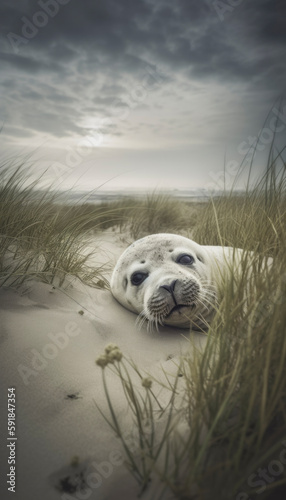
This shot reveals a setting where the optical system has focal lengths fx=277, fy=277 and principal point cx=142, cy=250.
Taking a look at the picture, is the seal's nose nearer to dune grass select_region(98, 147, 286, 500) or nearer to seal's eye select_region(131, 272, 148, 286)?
seal's eye select_region(131, 272, 148, 286)

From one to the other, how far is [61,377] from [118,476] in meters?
0.66

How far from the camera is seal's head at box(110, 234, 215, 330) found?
2047 millimetres


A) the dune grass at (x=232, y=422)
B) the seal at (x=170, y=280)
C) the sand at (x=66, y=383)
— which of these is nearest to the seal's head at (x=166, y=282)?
the seal at (x=170, y=280)

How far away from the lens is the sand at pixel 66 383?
1.05m

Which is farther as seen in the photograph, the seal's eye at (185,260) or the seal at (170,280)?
the seal's eye at (185,260)

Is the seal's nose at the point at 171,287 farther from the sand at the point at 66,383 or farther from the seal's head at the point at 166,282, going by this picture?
the sand at the point at 66,383

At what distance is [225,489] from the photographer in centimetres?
86

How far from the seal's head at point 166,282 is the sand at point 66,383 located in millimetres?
163

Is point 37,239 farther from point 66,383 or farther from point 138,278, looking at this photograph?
point 66,383

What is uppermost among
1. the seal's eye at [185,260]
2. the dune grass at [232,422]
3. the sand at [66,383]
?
the seal's eye at [185,260]

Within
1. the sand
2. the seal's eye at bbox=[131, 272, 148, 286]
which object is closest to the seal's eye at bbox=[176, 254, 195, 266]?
the seal's eye at bbox=[131, 272, 148, 286]

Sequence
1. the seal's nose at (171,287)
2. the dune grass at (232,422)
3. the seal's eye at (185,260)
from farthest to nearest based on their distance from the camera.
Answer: the seal's eye at (185,260) < the seal's nose at (171,287) < the dune grass at (232,422)

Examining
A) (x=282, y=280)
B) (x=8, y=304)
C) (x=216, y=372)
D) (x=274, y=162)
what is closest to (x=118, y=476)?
(x=216, y=372)

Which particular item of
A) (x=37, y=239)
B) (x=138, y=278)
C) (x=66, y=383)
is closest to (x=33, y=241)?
(x=37, y=239)
